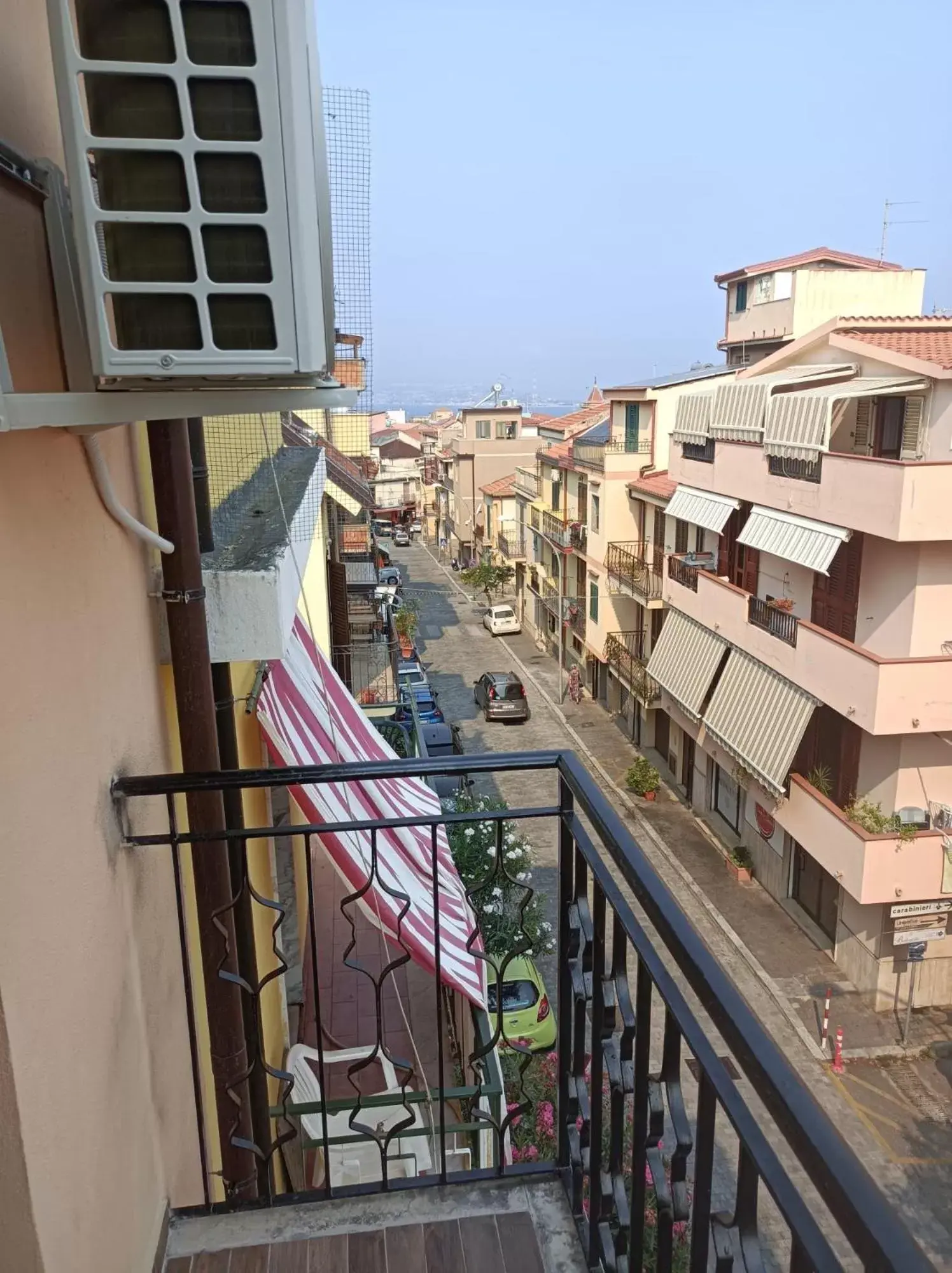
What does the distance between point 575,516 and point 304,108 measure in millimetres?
23829

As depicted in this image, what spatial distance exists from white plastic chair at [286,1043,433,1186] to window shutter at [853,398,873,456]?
10.3 metres

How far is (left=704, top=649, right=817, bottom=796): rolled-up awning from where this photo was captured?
12.6 meters

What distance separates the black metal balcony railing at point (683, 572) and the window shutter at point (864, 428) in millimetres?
4314

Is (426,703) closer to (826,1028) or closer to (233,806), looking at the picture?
(826,1028)

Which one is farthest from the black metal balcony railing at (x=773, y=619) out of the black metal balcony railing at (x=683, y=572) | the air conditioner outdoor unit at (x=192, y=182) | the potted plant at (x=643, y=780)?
the air conditioner outdoor unit at (x=192, y=182)

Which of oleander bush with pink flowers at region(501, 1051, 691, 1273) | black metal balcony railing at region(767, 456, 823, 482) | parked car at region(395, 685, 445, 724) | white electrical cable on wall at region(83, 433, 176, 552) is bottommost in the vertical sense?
parked car at region(395, 685, 445, 724)

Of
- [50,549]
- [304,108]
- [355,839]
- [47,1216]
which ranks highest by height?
[304,108]

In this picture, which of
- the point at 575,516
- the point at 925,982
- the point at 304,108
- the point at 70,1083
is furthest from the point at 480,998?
the point at 575,516

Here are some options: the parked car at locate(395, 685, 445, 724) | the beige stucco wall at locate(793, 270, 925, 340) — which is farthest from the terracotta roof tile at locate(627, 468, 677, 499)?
the parked car at locate(395, 685, 445, 724)

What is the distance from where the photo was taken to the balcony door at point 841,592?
11797 millimetres

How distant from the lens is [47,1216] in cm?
161

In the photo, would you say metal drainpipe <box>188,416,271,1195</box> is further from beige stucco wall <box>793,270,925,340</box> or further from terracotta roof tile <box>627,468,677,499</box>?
beige stucco wall <box>793,270,925,340</box>

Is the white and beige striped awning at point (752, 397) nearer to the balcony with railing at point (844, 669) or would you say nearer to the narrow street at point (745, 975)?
the balcony with railing at point (844, 669)

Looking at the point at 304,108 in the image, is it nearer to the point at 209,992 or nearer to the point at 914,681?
the point at 209,992
